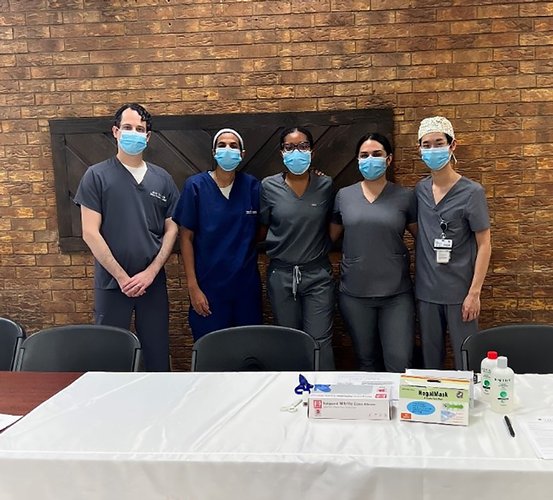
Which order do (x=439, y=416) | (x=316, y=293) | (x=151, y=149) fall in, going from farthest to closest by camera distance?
(x=151, y=149) < (x=316, y=293) < (x=439, y=416)

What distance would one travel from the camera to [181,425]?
4.67ft

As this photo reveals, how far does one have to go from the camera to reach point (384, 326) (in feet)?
8.86

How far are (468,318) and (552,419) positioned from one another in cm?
116

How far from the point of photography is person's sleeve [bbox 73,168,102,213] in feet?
8.80

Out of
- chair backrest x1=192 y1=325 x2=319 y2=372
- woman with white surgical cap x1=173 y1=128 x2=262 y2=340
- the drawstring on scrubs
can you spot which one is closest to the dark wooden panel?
woman with white surgical cap x1=173 y1=128 x2=262 y2=340

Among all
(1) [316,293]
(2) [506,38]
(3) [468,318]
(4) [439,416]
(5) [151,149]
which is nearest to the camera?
(4) [439,416]

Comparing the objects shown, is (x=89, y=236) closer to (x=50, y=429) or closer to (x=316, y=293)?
(x=316, y=293)

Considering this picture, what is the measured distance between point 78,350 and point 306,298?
1.13 meters

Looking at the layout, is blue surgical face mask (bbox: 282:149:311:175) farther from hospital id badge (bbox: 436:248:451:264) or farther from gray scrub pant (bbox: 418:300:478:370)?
gray scrub pant (bbox: 418:300:478:370)

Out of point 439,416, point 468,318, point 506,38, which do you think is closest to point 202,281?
point 468,318

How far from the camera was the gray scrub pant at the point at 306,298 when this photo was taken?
274cm

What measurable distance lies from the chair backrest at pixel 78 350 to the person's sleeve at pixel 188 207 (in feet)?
2.80

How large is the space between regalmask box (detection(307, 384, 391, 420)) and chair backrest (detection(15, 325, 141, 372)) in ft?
2.85

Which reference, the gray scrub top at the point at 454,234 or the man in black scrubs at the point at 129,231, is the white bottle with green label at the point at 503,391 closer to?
the gray scrub top at the point at 454,234
